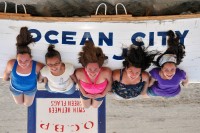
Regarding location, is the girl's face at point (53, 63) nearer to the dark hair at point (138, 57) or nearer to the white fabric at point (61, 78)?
the white fabric at point (61, 78)

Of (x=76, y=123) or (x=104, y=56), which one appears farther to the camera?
(x=76, y=123)

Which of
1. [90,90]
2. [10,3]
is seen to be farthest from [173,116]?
[10,3]

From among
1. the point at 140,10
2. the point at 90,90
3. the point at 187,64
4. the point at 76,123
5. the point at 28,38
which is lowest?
the point at 76,123

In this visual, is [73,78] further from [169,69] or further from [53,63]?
[169,69]

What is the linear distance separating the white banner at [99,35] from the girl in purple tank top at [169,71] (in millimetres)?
65

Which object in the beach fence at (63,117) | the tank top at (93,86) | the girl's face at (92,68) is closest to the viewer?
the girl's face at (92,68)

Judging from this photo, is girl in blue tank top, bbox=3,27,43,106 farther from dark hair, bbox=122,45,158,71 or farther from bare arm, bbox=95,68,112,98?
dark hair, bbox=122,45,158,71

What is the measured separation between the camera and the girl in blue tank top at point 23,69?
277 centimetres

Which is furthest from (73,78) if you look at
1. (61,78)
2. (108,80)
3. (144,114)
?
(144,114)

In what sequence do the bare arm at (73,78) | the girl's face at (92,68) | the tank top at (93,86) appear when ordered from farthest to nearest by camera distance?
the bare arm at (73,78)
the tank top at (93,86)
the girl's face at (92,68)

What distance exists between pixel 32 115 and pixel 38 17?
127cm

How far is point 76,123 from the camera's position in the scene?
12.4 ft

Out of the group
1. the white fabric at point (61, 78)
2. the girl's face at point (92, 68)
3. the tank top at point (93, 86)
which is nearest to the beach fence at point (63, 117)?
the white fabric at point (61, 78)

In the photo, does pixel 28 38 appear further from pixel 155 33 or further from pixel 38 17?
pixel 155 33
